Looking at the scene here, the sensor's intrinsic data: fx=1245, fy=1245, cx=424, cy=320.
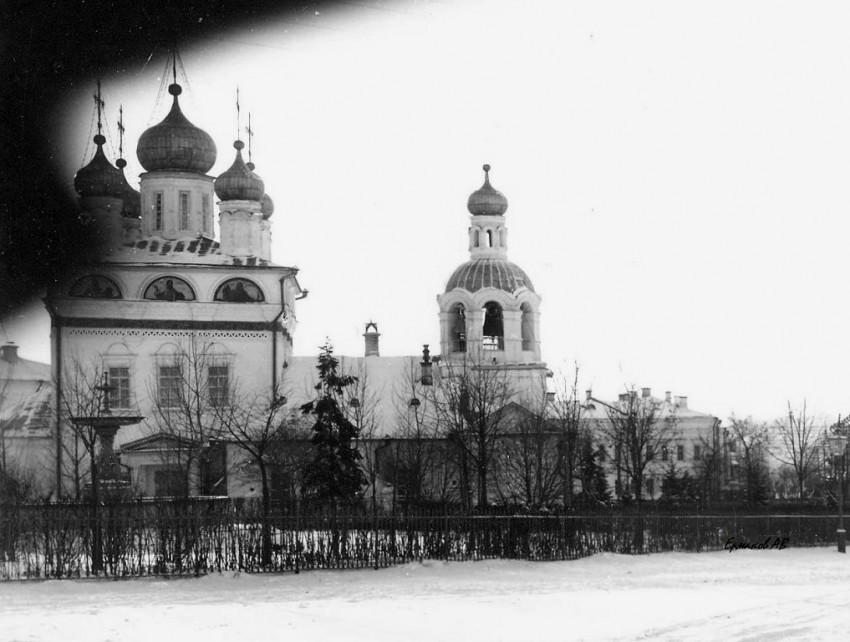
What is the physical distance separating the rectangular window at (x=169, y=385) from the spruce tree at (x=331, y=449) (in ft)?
36.3

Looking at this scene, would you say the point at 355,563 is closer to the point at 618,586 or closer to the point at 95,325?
the point at 618,586

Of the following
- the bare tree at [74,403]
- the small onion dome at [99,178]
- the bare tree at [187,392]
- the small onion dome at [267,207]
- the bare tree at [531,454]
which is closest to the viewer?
the bare tree at [531,454]

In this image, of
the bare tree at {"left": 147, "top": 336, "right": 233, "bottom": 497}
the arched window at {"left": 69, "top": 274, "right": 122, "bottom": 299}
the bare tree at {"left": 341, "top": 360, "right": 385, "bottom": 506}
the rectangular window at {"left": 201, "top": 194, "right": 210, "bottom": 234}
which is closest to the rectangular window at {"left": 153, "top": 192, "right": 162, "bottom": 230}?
the rectangular window at {"left": 201, "top": 194, "right": 210, "bottom": 234}

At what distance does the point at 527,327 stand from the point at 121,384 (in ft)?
49.7

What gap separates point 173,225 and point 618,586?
24117 millimetres

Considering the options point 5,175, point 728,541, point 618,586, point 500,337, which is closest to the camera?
point 5,175

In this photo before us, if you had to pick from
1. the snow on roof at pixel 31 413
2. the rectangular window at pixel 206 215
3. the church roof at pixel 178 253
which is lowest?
the snow on roof at pixel 31 413

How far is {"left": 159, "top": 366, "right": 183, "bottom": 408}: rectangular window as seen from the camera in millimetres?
37156

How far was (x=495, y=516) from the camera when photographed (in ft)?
71.5

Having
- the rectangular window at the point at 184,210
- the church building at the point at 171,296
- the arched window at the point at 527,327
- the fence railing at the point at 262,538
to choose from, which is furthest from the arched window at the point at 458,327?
the fence railing at the point at 262,538

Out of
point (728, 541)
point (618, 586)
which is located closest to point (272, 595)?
point (618, 586)

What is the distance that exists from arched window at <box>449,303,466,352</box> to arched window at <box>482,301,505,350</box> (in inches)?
31.3

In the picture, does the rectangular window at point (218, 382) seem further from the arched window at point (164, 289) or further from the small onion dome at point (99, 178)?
the small onion dome at point (99, 178)

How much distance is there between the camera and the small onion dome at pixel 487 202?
1795 inches
